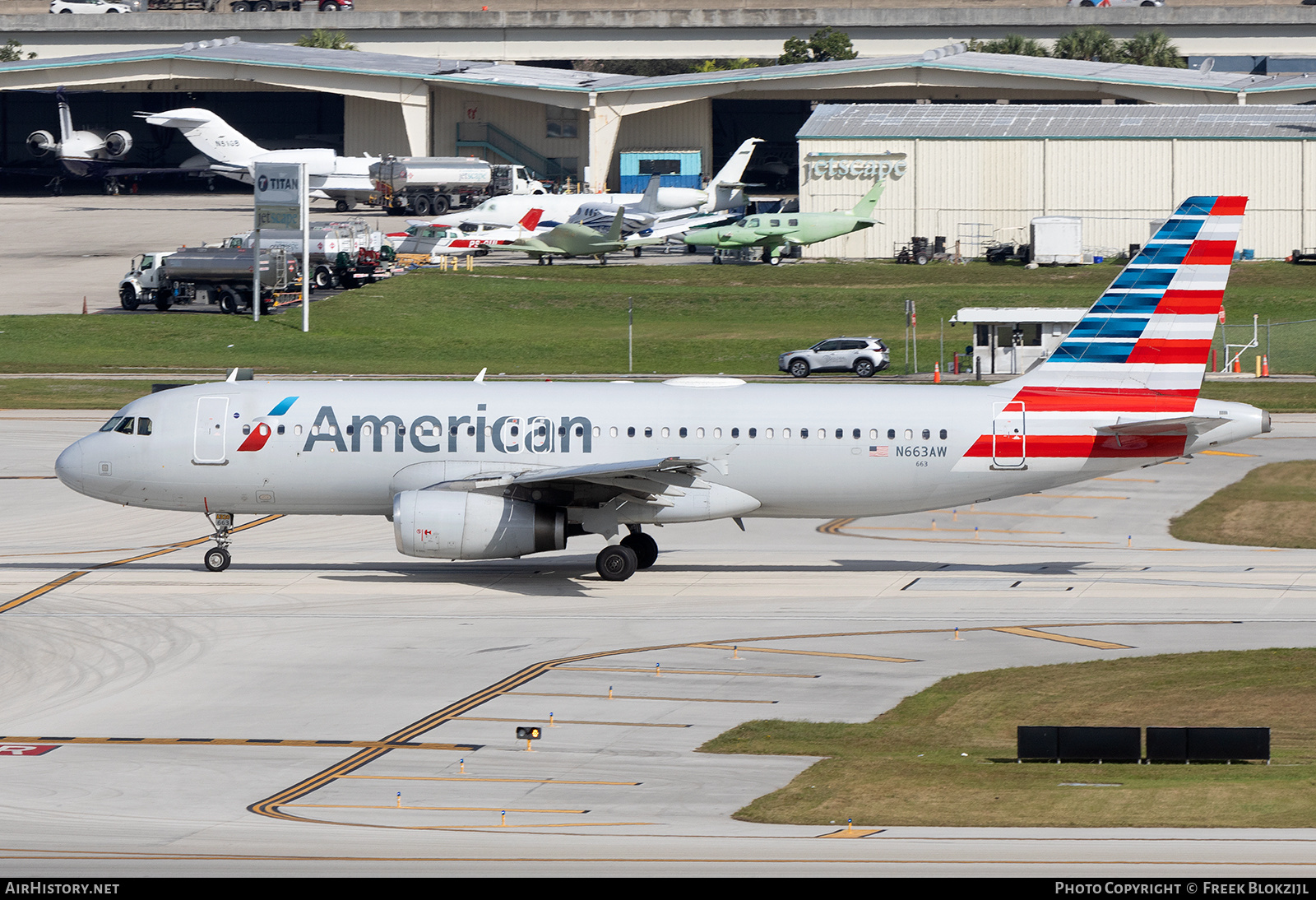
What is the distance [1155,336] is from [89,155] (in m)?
121

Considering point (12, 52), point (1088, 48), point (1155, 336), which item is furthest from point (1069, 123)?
point (12, 52)

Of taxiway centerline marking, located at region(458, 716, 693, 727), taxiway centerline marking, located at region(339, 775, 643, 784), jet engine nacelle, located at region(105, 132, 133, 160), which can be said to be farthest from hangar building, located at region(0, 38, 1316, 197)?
taxiway centerline marking, located at region(339, 775, 643, 784)

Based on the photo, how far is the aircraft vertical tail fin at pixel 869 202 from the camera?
344 ft

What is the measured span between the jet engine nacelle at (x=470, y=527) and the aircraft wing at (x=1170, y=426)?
13464mm

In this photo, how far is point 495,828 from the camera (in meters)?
22.0

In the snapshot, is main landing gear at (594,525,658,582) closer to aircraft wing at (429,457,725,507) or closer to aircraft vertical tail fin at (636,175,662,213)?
aircraft wing at (429,457,725,507)

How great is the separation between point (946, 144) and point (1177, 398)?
70.0m

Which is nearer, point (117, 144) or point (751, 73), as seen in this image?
point (751, 73)

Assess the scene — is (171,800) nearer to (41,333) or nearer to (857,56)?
(41,333)

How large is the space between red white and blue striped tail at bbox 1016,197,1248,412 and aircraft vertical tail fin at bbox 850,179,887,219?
6688 cm

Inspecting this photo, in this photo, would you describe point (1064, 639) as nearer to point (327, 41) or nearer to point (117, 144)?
point (117, 144)

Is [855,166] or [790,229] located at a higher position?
[855,166]

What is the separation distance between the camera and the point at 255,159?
131 metres

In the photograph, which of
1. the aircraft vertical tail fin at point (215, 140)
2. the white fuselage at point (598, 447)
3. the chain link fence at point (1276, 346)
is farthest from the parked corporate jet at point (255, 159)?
the white fuselage at point (598, 447)
